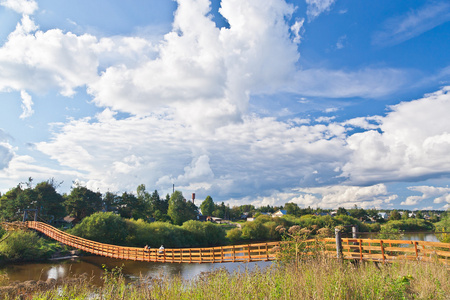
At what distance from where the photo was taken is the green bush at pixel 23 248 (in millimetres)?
28823

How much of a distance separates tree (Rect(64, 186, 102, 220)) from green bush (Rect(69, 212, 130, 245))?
9386 mm

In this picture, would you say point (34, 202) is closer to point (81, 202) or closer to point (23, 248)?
point (81, 202)

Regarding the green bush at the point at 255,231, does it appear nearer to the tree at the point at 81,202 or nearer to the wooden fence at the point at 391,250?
the tree at the point at 81,202

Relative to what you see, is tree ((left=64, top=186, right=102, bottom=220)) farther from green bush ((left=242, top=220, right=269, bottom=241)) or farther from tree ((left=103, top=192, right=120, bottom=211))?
green bush ((left=242, top=220, right=269, bottom=241))

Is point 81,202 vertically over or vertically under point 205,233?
over

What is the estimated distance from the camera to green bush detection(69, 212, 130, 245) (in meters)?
38.2

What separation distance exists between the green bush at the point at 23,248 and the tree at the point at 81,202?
14.9 m

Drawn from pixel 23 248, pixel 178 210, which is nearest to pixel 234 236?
pixel 178 210

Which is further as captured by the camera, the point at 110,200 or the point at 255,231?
the point at 110,200

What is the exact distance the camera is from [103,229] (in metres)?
38.9

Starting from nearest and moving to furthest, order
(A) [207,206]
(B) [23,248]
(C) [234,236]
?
(B) [23,248]
(C) [234,236]
(A) [207,206]

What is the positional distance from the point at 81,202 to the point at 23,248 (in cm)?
1842

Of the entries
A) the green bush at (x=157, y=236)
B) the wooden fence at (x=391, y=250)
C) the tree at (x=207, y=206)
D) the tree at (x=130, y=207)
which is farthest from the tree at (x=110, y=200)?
the wooden fence at (x=391, y=250)

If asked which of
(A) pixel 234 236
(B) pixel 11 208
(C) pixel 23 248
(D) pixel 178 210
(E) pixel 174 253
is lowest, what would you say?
(A) pixel 234 236
